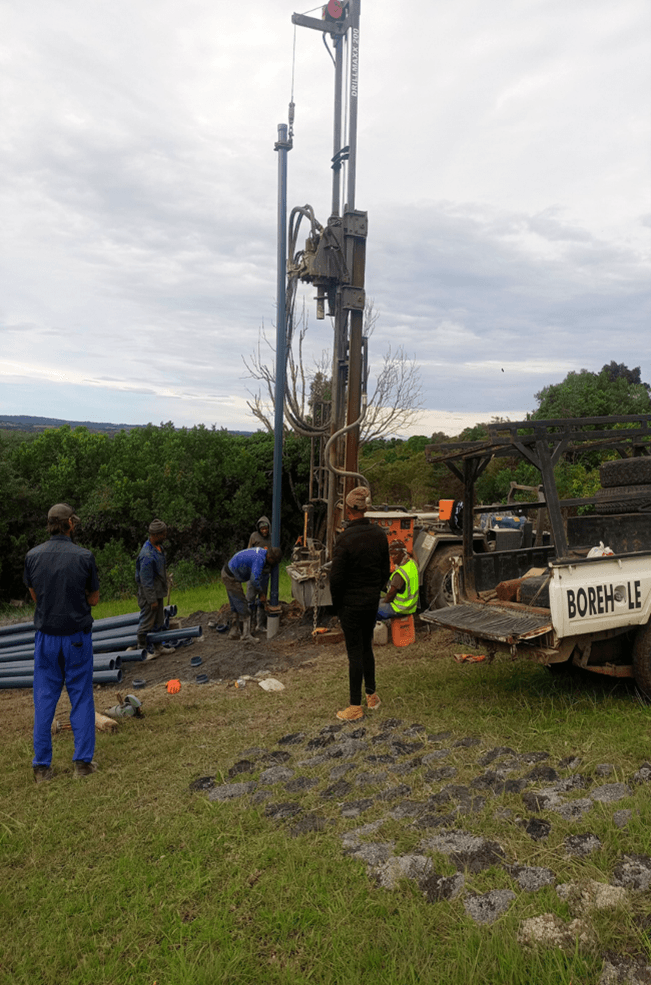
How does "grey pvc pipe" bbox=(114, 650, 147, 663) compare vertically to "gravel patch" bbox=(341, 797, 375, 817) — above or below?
below

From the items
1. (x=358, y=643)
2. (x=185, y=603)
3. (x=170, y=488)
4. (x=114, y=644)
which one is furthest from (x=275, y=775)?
(x=170, y=488)

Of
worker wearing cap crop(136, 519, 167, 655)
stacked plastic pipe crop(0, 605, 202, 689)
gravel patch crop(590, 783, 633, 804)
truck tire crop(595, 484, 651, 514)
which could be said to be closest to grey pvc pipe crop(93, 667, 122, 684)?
stacked plastic pipe crop(0, 605, 202, 689)

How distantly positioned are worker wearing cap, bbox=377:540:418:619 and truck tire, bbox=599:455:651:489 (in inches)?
90.5

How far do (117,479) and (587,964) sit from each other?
1582 centimetres

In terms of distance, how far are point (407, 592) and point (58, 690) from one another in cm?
424

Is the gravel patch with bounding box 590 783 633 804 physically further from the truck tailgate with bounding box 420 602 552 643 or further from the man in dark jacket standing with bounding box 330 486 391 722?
the man in dark jacket standing with bounding box 330 486 391 722

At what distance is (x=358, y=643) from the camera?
6121 mm

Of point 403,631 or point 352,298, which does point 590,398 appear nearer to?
point 352,298

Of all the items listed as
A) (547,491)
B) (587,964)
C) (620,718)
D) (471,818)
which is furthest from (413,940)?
(547,491)

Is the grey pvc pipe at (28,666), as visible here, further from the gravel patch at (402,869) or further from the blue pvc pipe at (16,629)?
the gravel patch at (402,869)

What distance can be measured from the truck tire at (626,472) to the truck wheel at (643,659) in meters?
1.82

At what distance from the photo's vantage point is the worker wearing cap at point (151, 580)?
10008mm

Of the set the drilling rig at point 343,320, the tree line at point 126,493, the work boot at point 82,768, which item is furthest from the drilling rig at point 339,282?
the tree line at point 126,493

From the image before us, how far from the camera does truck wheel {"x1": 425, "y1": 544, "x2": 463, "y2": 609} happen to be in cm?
1021
